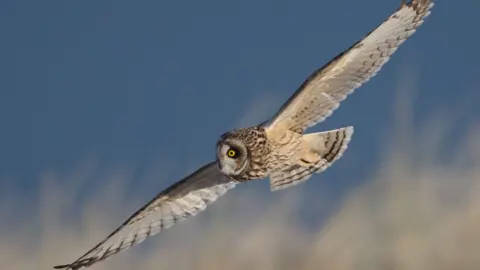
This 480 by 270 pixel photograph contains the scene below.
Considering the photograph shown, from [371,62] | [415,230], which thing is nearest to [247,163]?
[371,62]

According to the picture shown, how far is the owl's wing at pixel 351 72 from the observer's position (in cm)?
924

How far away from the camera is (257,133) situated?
9242mm

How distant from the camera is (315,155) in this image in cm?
942

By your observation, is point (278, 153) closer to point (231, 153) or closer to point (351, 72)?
point (231, 153)

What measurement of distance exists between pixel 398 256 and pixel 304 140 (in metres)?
2.50

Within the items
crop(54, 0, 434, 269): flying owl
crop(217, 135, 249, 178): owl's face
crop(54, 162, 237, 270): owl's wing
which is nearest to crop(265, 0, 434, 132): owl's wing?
crop(54, 0, 434, 269): flying owl

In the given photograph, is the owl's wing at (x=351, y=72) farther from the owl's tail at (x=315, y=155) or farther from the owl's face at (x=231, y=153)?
the owl's face at (x=231, y=153)

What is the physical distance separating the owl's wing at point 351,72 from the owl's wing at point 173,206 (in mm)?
604

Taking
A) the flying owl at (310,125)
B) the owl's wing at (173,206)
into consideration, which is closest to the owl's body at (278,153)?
the flying owl at (310,125)

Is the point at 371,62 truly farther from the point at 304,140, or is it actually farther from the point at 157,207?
the point at 157,207

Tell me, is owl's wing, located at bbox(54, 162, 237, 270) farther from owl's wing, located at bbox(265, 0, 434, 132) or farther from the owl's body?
owl's wing, located at bbox(265, 0, 434, 132)

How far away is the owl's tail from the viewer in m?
9.39

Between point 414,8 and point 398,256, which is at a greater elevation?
point 414,8

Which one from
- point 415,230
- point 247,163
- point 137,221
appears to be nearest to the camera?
point 247,163
